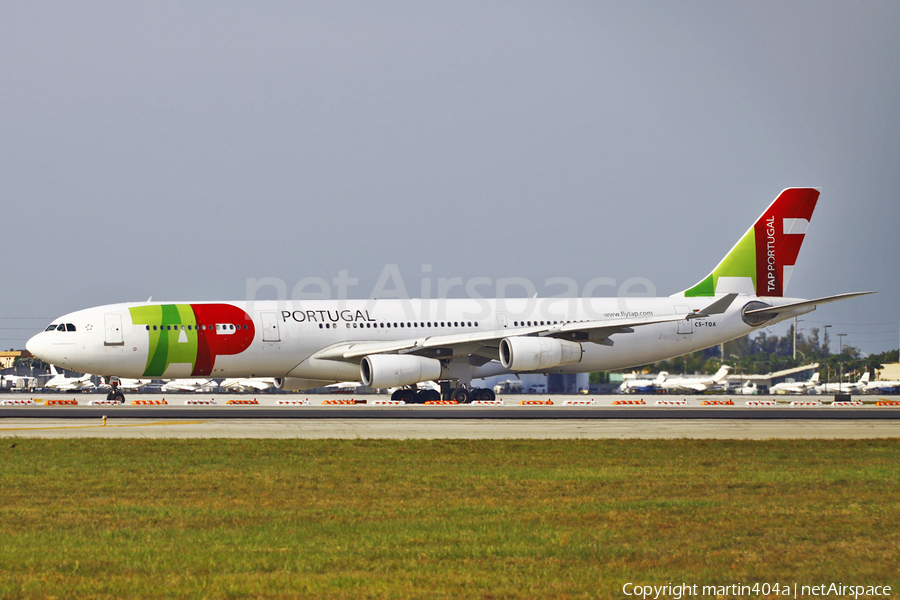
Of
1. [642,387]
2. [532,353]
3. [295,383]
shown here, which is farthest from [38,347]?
[642,387]

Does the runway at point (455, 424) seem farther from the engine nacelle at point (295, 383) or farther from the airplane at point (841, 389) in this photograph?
the airplane at point (841, 389)

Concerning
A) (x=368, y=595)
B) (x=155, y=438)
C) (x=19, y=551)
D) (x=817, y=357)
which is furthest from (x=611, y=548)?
(x=817, y=357)

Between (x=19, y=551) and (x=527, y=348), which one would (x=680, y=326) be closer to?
(x=527, y=348)

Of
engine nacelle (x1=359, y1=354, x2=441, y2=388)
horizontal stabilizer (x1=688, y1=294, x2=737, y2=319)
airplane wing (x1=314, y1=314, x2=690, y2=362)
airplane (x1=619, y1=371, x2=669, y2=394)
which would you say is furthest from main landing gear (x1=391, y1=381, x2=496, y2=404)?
airplane (x1=619, y1=371, x2=669, y2=394)

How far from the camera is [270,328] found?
4075 cm

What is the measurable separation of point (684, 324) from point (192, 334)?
69.5ft

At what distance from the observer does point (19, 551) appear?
10.2 metres

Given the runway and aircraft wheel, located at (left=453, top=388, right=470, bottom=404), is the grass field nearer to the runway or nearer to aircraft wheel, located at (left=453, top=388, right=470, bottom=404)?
the runway

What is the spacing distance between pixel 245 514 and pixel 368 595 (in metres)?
4.50

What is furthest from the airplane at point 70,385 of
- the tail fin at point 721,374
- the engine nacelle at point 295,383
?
the tail fin at point 721,374

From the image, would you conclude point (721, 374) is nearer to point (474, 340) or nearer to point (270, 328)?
point (474, 340)

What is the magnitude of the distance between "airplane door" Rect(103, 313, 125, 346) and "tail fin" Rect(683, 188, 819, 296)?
81.5ft

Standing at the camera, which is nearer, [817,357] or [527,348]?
[527,348]

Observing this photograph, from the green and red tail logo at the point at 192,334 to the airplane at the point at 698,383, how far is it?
58.6 meters
